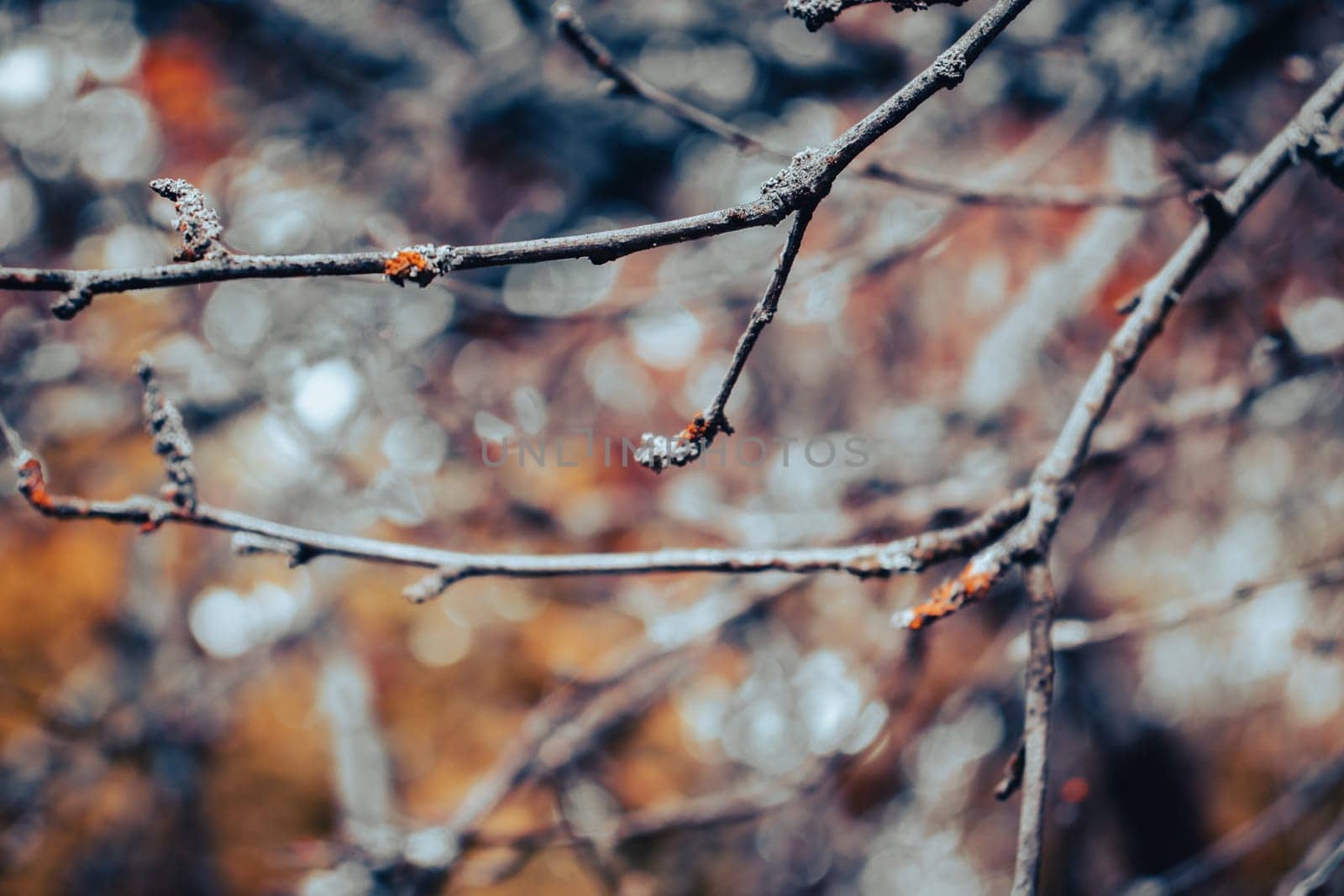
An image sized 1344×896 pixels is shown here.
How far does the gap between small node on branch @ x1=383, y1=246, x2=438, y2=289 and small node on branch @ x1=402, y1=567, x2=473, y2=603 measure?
28 centimetres

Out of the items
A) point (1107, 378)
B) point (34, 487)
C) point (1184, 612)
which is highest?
point (34, 487)

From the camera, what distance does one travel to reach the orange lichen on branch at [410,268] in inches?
19.3

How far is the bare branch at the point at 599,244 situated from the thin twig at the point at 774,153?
1.41 ft

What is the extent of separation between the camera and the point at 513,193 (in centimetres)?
264

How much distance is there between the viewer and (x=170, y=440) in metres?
0.65

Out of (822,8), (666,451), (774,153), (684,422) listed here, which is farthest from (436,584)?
(684,422)

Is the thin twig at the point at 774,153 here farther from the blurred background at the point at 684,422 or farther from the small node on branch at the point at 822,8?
the small node on branch at the point at 822,8

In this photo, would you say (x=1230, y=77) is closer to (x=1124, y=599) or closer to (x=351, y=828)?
(x=1124, y=599)

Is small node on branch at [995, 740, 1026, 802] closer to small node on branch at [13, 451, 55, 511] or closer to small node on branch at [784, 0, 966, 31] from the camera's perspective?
small node on branch at [784, 0, 966, 31]

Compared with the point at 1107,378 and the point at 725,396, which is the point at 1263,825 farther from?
the point at 725,396

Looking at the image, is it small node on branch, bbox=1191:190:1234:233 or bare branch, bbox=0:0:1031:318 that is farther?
small node on branch, bbox=1191:190:1234:233

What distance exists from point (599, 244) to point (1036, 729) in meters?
0.51

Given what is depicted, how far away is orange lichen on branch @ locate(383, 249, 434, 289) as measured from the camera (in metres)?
0.49

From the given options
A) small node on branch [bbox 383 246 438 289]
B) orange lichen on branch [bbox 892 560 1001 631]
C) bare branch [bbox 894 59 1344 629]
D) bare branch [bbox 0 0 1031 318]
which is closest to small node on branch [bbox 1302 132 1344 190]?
bare branch [bbox 894 59 1344 629]
